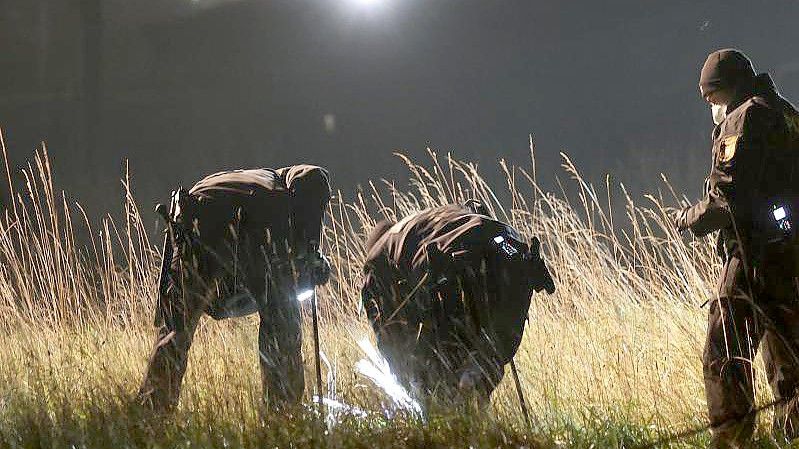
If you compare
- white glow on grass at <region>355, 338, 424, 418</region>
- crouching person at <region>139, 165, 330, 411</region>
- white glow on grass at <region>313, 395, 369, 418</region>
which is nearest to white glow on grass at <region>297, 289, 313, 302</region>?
crouching person at <region>139, 165, 330, 411</region>

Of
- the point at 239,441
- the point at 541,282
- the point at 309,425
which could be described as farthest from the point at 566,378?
the point at 239,441

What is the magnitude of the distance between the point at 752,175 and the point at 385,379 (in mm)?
1443

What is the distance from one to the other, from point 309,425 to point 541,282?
890mm

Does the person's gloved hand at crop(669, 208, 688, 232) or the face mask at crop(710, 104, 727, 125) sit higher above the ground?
the face mask at crop(710, 104, 727, 125)

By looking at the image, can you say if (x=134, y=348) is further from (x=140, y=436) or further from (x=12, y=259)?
(x=140, y=436)

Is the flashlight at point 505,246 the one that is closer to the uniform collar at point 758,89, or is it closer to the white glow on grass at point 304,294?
the uniform collar at point 758,89

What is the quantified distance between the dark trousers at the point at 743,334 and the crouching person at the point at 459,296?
0.55m

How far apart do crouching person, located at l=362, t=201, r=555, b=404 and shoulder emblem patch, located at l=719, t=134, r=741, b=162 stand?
637 mm

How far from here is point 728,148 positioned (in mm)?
2518

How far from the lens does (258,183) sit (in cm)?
345

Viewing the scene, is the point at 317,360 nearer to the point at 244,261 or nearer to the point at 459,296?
the point at 244,261

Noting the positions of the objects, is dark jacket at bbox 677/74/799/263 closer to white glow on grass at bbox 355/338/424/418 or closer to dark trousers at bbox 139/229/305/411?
white glow on grass at bbox 355/338/424/418

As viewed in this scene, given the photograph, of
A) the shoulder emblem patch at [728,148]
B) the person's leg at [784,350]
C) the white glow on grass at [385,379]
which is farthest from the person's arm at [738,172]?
the white glow on grass at [385,379]

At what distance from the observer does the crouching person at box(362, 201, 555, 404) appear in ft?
9.14
